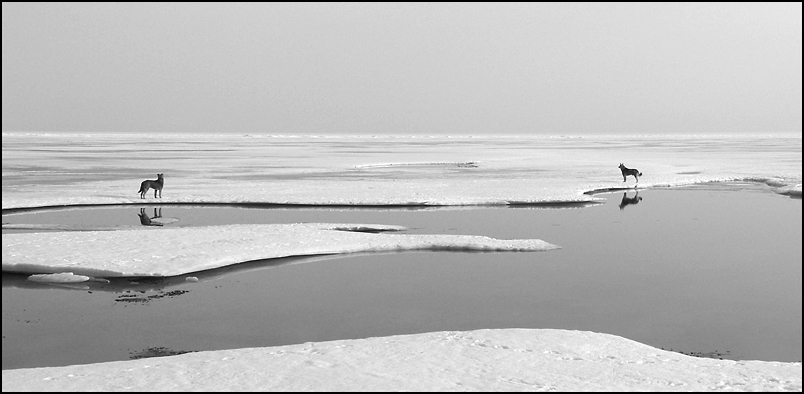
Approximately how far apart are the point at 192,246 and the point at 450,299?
5417 mm

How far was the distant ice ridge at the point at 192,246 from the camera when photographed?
486 inches

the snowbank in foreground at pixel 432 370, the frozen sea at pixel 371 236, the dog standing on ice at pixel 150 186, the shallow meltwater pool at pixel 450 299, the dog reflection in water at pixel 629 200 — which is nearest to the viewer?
the snowbank in foreground at pixel 432 370

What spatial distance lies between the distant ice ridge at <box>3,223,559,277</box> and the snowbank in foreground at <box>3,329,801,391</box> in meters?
5.24

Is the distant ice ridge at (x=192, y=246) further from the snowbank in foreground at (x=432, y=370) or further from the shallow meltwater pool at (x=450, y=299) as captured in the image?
the snowbank in foreground at (x=432, y=370)

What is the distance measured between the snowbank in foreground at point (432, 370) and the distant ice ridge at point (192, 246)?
5.24m

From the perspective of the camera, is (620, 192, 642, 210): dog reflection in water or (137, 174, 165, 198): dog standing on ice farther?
(620, 192, 642, 210): dog reflection in water

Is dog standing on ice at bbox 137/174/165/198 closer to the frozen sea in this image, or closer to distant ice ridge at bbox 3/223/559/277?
the frozen sea

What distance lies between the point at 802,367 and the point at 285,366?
193 inches

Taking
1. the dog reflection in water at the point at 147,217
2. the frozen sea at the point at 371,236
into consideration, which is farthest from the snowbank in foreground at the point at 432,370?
the dog reflection in water at the point at 147,217

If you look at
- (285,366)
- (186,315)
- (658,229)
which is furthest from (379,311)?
(658,229)

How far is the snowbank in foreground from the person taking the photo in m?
6.46

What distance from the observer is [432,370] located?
23.0ft

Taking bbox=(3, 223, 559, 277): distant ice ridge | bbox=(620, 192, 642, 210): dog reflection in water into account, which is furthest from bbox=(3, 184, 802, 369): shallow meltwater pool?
bbox=(620, 192, 642, 210): dog reflection in water

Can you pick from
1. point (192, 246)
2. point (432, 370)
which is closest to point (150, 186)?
point (192, 246)
